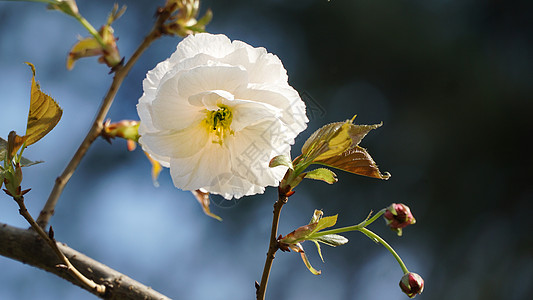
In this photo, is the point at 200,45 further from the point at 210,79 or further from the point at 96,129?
the point at 96,129

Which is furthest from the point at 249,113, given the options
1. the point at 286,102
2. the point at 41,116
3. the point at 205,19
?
the point at 205,19

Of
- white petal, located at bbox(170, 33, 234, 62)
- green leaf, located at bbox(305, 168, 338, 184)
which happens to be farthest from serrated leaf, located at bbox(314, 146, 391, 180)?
white petal, located at bbox(170, 33, 234, 62)

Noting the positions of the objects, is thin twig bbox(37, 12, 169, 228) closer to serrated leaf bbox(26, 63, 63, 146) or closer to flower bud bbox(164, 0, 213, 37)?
flower bud bbox(164, 0, 213, 37)

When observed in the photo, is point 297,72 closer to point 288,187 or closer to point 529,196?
point 529,196

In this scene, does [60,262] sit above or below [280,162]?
below

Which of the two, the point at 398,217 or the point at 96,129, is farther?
the point at 96,129
